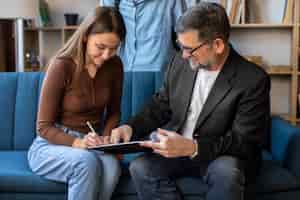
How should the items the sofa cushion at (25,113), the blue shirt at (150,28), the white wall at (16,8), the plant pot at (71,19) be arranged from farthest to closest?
the plant pot at (71,19) < the white wall at (16,8) < the blue shirt at (150,28) < the sofa cushion at (25,113)

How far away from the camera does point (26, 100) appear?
2686 millimetres

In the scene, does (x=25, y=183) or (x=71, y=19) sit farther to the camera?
(x=71, y=19)

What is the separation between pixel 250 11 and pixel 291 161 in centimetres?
189

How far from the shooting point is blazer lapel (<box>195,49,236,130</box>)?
212 centimetres

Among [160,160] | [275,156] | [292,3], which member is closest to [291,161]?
Answer: [275,156]

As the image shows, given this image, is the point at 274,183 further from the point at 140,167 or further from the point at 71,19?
the point at 71,19

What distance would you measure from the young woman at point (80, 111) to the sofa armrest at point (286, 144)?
0.77m

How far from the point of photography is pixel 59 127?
224 centimetres

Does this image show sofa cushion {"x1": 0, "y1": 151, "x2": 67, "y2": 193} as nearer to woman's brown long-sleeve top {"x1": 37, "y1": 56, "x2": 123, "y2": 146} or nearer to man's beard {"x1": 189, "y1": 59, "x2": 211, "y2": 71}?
woman's brown long-sleeve top {"x1": 37, "y1": 56, "x2": 123, "y2": 146}

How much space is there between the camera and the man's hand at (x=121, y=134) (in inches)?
84.3

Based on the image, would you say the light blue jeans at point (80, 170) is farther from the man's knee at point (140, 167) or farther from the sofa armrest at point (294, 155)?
the sofa armrest at point (294, 155)

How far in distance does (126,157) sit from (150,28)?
0.94 m

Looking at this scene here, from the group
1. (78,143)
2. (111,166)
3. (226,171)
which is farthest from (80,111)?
(226,171)

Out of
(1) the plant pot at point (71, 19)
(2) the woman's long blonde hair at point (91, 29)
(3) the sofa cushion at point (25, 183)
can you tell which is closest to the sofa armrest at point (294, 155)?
(2) the woman's long blonde hair at point (91, 29)
